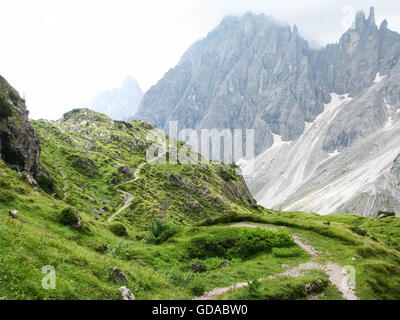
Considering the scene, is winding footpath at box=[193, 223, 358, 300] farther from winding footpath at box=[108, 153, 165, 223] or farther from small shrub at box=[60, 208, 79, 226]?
winding footpath at box=[108, 153, 165, 223]

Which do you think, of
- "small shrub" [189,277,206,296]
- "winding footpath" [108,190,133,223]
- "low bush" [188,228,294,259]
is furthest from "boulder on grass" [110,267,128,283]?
"winding footpath" [108,190,133,223]

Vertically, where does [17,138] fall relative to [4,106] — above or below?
below

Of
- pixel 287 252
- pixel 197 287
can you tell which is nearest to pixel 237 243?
pixel 287 252

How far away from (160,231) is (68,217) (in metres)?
15.2

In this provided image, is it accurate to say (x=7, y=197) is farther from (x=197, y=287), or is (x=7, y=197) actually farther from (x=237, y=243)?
(x=237, y=243)

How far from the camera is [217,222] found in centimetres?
4959

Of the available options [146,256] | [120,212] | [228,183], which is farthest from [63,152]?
[146,256]

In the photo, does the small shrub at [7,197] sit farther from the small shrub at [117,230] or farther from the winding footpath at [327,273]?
the winding footpath at [327,273]

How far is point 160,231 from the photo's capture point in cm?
4231

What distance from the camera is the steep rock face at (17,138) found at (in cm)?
5672

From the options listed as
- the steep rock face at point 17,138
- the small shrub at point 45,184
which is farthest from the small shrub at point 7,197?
the small shrub at point 45,184

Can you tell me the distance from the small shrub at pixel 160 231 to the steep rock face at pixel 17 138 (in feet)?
94.8
